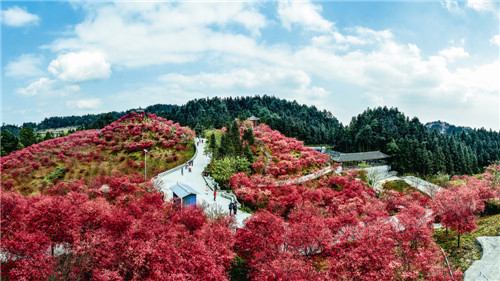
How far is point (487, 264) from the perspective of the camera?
12570mm

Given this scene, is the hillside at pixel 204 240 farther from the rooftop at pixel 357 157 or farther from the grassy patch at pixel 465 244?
the rooftop at pixel 357 157

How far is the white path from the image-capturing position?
21222 millimetres

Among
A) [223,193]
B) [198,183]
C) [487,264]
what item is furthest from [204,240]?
[198,183]

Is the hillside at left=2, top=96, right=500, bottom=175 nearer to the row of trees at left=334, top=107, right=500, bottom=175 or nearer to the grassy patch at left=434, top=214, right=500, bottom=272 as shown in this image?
the row of trees at left=334, top=107, right=500, bottom=175

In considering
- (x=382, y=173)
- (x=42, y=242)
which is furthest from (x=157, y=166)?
(x=382, y=173)

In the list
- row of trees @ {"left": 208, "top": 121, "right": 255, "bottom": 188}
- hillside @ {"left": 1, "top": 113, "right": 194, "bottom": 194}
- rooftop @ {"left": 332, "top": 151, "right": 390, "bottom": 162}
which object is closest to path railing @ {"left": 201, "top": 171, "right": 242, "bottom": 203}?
row of trees @ {"left": 208, "top": 121, "right": 255, "bottom": 188}

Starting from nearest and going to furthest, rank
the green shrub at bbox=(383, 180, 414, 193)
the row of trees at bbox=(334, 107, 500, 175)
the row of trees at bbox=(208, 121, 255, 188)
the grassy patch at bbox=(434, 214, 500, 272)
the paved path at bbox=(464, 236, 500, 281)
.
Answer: the paved path at bbox=(464, 236, 500, 281), the grassy patch at bbox=(434, 214, 500, 272), the row of trees at bbox=(208, 121, 255, 188), the green shrub at bbox=(383, 180, 414, 193), the row of trees at bbox=(334, 107, 500, 175)

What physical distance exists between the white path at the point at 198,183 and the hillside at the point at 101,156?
294 cm

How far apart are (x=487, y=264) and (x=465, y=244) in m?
4.50

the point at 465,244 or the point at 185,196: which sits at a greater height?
the point at 185,196

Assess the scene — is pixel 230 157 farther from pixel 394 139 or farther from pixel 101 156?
pixel 394 139

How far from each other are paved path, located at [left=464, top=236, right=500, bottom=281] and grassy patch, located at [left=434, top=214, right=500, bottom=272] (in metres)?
0.57

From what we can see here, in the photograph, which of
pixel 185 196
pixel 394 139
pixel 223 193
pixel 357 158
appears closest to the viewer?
pixel 185 196

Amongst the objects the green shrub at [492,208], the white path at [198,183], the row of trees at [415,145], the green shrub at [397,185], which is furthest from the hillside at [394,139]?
the green shrub at [492,208]
